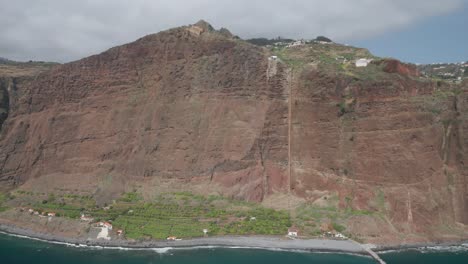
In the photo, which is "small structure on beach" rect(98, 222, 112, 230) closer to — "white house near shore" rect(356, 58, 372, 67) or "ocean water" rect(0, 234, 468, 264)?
"ocean water" rect(0, 234, 468, 264)

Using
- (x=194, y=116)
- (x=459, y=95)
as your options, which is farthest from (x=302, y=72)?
(x=459, y=95)

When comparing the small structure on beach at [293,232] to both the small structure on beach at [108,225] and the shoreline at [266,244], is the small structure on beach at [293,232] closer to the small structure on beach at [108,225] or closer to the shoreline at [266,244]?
the shoreline at [266,244]

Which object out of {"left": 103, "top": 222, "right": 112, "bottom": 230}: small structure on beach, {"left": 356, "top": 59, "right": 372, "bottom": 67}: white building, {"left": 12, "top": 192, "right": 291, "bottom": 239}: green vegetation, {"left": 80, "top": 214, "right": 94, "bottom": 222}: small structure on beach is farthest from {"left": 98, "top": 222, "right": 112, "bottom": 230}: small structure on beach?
{"left": 356, "top": 59, "right": 372, "bottom": 67}: white building

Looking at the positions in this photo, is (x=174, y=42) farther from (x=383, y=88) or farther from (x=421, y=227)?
(x=421, y=227)

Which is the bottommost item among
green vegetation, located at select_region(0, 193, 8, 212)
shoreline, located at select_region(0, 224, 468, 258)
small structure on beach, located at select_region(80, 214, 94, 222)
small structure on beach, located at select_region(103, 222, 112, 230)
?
shoreline, located at select_region(0, 224, 468, 258)

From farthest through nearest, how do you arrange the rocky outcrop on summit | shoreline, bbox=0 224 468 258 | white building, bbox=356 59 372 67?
white building, bbox=356 59 372 67 → the rocky outcrop on summit → shoreline, bbox=0 224 468 258

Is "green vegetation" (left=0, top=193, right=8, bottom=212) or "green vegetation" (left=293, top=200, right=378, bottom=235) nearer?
"green vegetation" (left=293, top=200, right=378, bottom=235)

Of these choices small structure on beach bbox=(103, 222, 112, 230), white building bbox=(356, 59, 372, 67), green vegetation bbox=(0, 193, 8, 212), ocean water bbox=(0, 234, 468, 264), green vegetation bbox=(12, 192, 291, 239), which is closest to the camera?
ocean water bbox=(0, 234, 468, 264)
